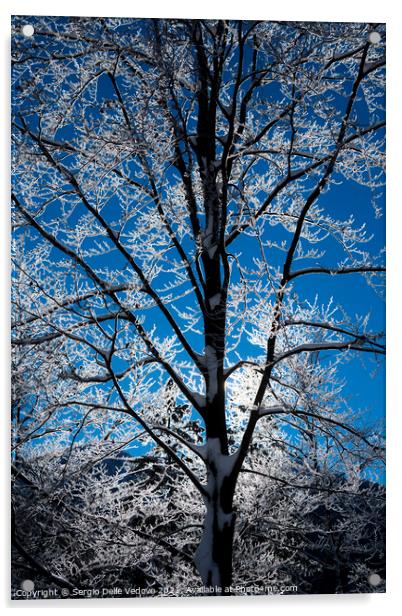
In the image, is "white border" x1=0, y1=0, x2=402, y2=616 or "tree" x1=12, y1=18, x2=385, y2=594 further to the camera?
"tree" x1=12, y1=18, x2=385, y2=594

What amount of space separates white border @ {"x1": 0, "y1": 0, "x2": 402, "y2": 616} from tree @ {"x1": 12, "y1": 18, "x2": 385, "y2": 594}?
2.3 inches

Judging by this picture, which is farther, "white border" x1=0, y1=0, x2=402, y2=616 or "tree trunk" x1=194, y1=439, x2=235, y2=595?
"tree trunk" x1=194, y1=439, x2=235, y2=595

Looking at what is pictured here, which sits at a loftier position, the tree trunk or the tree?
the tree

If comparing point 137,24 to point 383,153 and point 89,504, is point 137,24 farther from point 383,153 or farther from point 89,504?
point 89,504

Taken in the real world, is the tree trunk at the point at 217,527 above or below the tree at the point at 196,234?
below

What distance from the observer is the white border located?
335 cm
